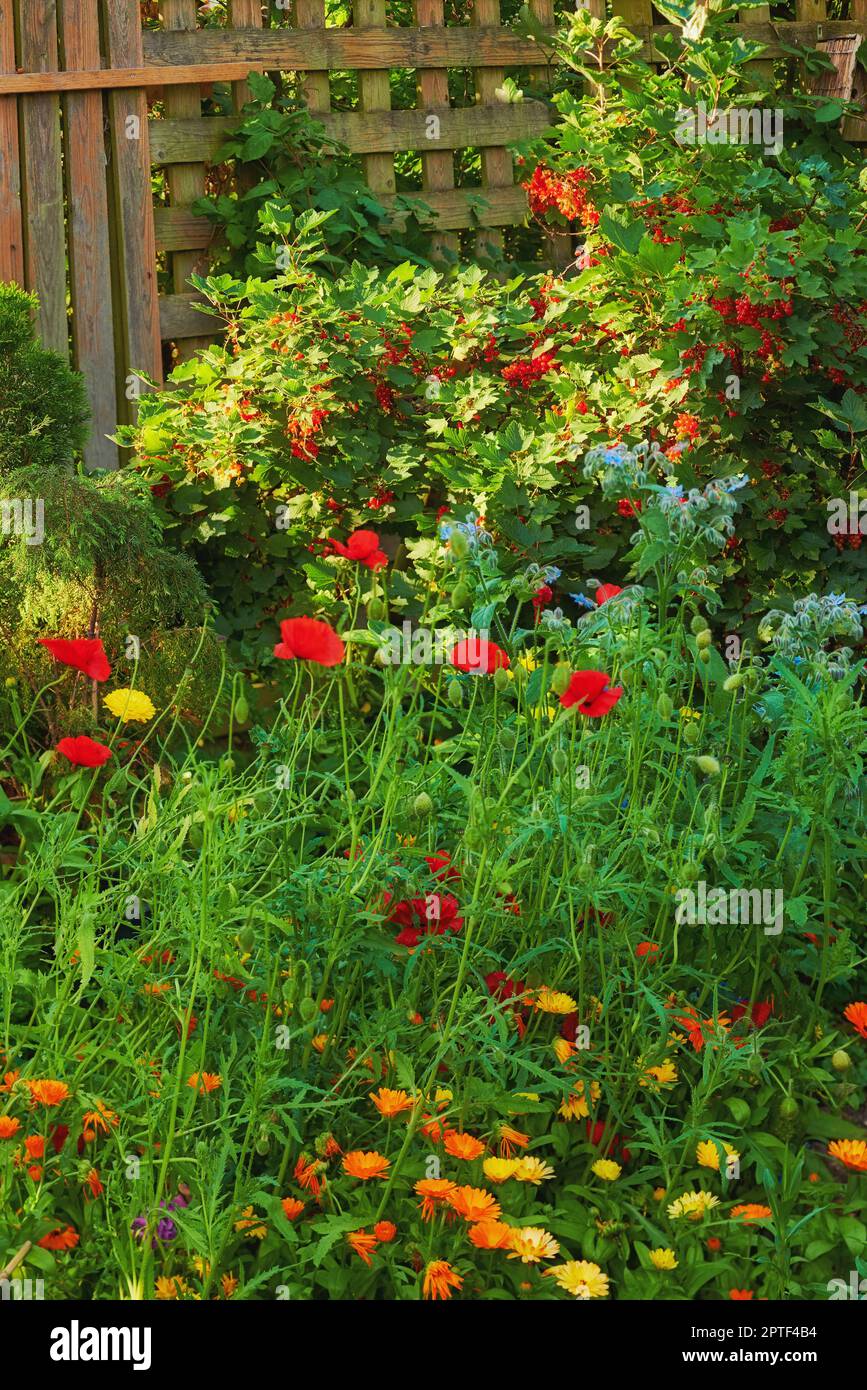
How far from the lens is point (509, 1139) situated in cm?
228

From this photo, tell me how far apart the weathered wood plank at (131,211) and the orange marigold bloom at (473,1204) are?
132 inches

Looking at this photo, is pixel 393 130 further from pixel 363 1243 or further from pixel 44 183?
pixel 363 1243

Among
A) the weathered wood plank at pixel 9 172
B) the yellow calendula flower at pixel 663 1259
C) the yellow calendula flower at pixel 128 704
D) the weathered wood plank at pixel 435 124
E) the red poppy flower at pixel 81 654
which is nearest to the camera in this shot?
the yellow calendula flower at pixel 663 1259

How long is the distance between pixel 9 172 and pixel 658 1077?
3578 millimetres

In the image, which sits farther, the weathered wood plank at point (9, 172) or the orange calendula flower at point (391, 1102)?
the weathered wood plank at point (9, 172)

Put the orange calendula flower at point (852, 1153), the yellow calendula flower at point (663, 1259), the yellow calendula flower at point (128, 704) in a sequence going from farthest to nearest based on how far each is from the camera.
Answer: the yellow calendula flower at point (128, 704)
the orange calendula flower at point (852, 1153)
the yellow calendula flower at point (663, 1259)

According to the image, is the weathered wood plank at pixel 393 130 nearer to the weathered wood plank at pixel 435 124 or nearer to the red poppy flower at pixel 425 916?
the weathered wood plank at pixel 435 124

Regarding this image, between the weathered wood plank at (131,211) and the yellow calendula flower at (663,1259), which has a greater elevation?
the weathered wood plank at (131,211)

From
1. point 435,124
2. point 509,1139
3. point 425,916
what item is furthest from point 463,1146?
point 435,124

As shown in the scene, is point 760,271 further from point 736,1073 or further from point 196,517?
point 736,1073

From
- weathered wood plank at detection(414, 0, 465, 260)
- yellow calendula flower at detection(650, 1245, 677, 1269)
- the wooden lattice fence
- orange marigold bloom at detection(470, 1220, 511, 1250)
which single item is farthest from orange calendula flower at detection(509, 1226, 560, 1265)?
weathered wood plank at detection(414, 0, 465, 260)

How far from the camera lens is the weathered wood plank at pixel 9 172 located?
4684mm

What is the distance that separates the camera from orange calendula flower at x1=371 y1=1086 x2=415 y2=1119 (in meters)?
2.12

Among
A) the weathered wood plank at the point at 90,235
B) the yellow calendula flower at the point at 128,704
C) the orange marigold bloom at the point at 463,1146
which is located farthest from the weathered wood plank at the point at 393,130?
the orange marigold bloom at the point at 463,1146
